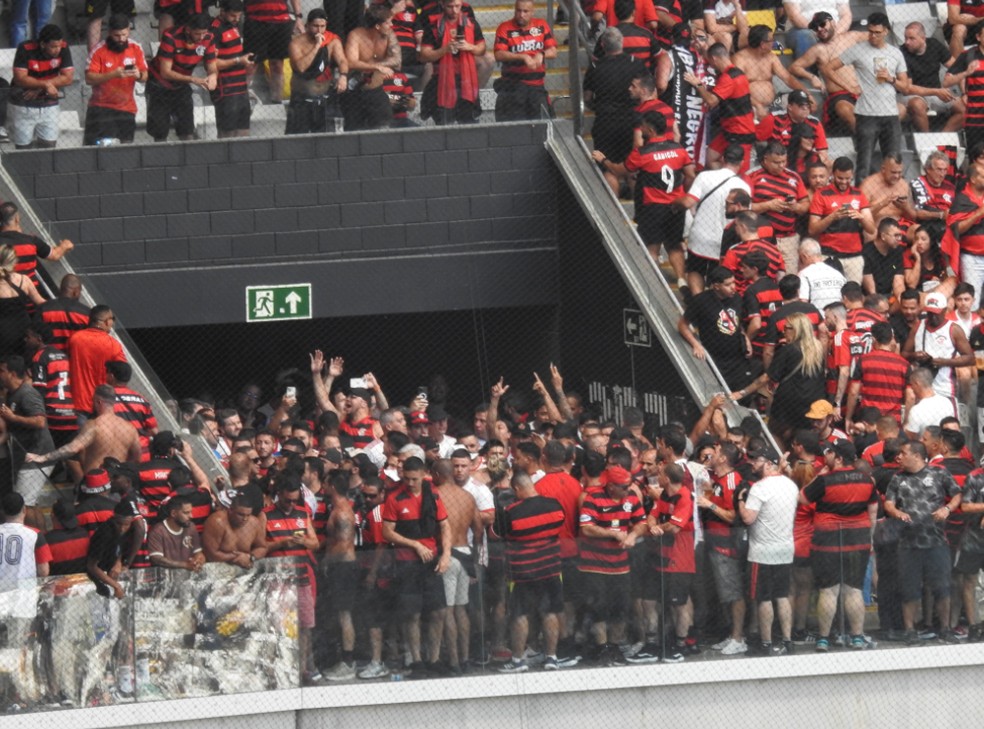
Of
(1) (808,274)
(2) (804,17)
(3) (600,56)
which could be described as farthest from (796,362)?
(2) (804,17)

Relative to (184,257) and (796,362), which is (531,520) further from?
(184,257)

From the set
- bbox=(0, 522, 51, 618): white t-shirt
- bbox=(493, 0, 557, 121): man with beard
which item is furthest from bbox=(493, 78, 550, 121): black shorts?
bbox=(0, 522, 51, 618): white t-shirt

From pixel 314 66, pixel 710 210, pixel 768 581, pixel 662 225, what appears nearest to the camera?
pixel 768 581

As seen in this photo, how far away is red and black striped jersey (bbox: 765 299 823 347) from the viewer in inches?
607

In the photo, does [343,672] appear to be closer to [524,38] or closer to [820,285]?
[820,285]

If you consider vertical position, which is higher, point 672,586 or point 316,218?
point 316,218

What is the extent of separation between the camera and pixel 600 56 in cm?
1786

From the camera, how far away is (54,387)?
15.3 metres

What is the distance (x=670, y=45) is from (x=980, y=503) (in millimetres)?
5972

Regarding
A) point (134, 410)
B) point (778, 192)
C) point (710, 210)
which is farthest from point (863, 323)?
point (134, 410)

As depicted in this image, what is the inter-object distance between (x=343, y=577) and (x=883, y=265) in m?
5.83

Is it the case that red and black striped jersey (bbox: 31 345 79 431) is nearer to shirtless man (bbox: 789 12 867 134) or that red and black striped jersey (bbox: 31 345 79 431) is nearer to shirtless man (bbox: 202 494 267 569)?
shirtless man (bbox: 202 494 267 569)

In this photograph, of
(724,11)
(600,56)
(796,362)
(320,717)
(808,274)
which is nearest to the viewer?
(320,717)

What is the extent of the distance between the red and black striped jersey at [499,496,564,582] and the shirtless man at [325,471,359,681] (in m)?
0.94
